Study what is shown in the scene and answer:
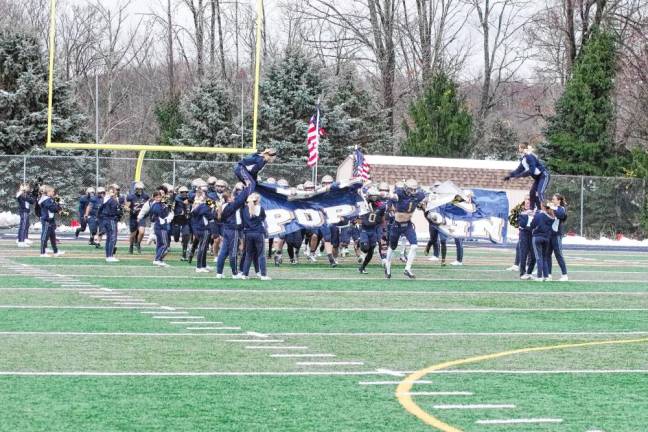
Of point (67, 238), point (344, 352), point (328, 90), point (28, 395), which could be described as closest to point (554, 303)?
point (344, 352)

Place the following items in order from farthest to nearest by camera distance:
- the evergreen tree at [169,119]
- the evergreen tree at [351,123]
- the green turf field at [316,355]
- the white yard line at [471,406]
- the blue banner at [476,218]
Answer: the evergreen tree at [169,119], the evergreen tree at [351,123], the blue banner at [476,218], the white yard line at [471,406], the green turf field at [316,355]

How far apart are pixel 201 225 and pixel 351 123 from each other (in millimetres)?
27129

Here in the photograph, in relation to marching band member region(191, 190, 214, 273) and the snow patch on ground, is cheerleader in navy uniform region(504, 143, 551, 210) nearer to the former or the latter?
marching band member region(191, 190, 214, 273)

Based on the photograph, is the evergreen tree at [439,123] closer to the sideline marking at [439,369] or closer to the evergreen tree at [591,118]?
the evergreen tree at [591,118]

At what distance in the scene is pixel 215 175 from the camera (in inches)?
1639

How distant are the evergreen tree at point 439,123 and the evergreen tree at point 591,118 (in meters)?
3.74

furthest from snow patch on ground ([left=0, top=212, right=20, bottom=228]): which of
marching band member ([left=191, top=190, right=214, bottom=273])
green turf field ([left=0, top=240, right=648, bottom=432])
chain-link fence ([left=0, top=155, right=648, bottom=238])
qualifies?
green turf field ([left=0, top=240, right=648, bottom=432])

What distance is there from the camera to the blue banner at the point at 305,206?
25.8 meters

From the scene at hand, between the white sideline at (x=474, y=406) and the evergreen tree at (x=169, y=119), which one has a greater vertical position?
the evergreen tree at (x=169, y=119)

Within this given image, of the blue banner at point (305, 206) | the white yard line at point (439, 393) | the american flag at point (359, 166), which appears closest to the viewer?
the white yard line at point (439, 393)

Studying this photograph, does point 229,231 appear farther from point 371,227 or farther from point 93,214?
point 93,214

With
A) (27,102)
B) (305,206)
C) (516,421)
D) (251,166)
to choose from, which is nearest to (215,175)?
(27,102)

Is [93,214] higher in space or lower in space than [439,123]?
lower

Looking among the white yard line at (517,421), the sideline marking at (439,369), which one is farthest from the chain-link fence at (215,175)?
the white yard line at (517,421)
